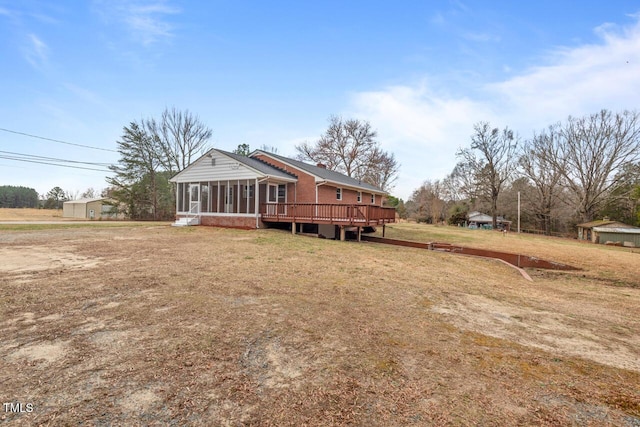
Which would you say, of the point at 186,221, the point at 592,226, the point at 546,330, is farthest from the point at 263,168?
the point at 592,226

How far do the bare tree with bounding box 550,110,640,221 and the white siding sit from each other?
3294 cm

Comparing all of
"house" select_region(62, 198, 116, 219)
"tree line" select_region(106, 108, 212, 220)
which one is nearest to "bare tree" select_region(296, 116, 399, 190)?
"tree line" select_region(106, 108, 212, 220)

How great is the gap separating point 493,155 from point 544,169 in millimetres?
5299

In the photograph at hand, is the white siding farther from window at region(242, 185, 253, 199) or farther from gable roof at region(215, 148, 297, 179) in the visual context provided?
window at region(242, 185, 253, 199)

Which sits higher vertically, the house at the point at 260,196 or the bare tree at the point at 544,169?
the bare tree at the point at 544,169

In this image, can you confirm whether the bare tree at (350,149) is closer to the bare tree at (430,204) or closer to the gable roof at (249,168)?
the bare tree at (430,204)

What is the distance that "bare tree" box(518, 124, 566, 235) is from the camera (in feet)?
102

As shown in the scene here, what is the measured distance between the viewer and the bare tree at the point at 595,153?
2739 cm

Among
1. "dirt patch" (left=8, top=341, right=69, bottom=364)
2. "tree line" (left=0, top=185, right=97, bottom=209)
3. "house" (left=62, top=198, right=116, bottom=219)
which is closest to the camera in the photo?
"dirt patch" (left=8, top=341, right=69, bottom=364)

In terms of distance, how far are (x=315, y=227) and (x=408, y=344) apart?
1425 cm

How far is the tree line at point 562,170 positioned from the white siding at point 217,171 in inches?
1213

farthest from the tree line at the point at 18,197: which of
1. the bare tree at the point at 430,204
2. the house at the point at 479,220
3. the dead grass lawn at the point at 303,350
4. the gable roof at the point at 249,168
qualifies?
the house at the point at 479,220

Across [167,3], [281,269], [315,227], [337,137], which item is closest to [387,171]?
[337,137]

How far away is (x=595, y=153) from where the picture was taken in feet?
94.1
